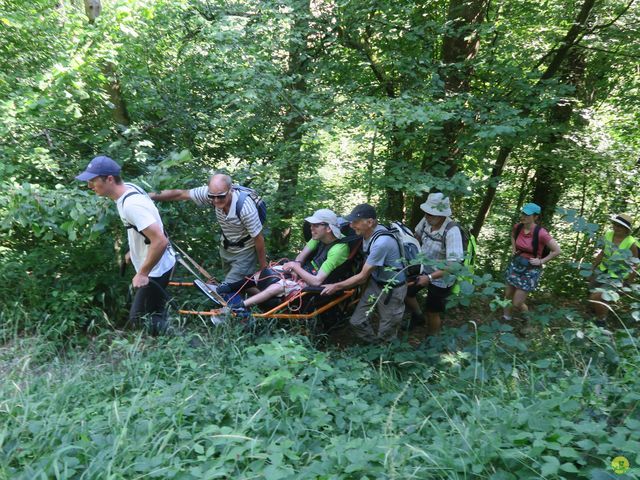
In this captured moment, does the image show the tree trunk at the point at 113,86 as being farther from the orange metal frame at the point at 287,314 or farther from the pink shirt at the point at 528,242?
the pink shirt at the point at 528,242

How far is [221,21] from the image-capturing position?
5055 mm

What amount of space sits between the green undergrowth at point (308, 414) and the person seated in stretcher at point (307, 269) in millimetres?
902

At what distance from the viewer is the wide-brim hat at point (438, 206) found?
4.71m

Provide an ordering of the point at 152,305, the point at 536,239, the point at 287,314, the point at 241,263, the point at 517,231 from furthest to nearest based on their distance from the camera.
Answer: the point at 517,231 < the point at 536,239 < the point at 241,263 < the point at 287,314 < the point at 152,305

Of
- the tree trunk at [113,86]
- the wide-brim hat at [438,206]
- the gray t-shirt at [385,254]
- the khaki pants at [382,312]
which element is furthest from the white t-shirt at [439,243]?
the tree trunk at [113,86]

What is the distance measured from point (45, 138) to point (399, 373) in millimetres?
4566

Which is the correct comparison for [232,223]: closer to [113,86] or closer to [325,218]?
[325,218]

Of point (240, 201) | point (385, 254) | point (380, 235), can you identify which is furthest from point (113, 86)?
point (385, 254)

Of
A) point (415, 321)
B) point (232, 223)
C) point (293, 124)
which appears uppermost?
point (293, 124)

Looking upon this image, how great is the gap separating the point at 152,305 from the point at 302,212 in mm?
2282

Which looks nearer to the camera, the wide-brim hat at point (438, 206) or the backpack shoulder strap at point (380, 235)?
the backpack shoulder strap at point (380, 235)

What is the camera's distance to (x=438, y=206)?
4.70 meters

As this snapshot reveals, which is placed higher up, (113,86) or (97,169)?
(113,86)

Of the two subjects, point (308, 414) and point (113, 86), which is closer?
point (308, 414)
